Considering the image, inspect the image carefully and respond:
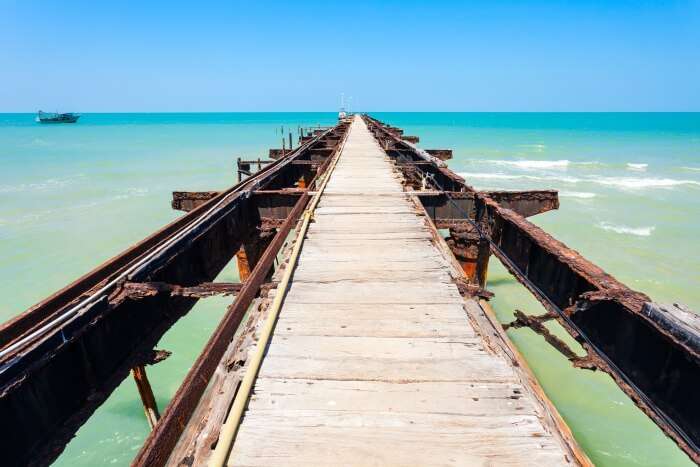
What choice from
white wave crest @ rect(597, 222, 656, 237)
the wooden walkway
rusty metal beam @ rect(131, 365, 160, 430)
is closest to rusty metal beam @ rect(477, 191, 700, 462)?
the wooden walkway

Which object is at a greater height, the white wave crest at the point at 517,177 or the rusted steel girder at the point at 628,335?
the rusted steel girder at the point at 628,335

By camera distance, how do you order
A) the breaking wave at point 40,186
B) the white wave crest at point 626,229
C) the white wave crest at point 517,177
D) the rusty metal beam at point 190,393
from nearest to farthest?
1. the rusty metal beam at point 190,393
2. the white wave crest at point 626,229
3. the breaking wave at point 40,186
4. the white wave crest at point 517,177

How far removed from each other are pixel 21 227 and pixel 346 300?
26509 mm

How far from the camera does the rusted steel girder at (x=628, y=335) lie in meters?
2.16

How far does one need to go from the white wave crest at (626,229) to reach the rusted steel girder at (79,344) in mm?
23228

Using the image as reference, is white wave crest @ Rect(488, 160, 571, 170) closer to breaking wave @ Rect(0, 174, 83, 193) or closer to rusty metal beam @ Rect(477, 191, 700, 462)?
rusty metal beam @ Rect(477, 191, 700, 462)

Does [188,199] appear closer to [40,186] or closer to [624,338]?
[624,338]

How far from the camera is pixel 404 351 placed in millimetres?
2861

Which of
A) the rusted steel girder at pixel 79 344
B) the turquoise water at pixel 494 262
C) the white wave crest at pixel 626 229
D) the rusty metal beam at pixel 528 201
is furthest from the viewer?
the white wave crest at pixel 626 229

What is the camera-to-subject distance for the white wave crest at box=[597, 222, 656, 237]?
19344 mm

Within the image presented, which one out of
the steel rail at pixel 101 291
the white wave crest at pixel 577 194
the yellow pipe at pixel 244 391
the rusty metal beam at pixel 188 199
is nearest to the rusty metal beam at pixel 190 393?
the yellow pipe at pixel 244 391

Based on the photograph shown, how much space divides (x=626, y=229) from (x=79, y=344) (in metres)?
25.4

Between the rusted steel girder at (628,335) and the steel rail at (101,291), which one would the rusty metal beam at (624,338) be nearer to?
the rusted steel girder at (628,335)

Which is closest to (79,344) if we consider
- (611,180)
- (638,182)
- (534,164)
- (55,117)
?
(611,180)
